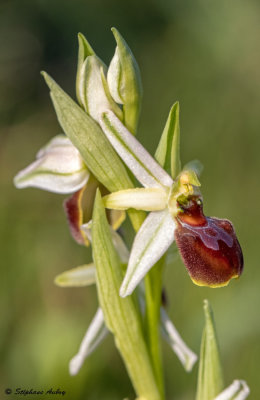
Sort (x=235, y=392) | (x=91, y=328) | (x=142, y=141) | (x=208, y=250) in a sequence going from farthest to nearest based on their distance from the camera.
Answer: (x=142, y=141) < (x=91, y=328) < (x=235, y=392) < (x=208, y=250)

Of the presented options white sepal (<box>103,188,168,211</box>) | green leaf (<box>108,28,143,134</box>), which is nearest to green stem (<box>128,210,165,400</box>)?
white sepal (<box>103,188,168,211</box>)

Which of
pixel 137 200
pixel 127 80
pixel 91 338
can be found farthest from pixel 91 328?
pixel 127 80

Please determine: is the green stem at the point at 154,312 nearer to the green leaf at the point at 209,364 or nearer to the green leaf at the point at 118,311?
the green leaf at the point at 118,311

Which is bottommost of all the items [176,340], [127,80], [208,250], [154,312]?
[176,340]

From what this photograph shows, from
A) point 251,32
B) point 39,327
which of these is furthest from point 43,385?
point 251,32

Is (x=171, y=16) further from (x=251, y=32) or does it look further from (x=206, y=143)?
(x=206, y=143)

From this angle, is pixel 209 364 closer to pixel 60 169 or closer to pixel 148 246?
pixel 148 246
